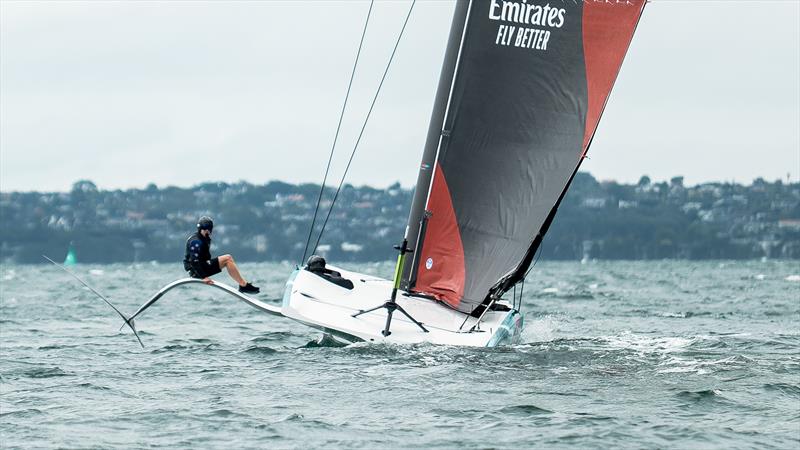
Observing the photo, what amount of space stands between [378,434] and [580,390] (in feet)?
8.53

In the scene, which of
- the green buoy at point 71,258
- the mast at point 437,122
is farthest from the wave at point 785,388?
the green buoy at point 71,258

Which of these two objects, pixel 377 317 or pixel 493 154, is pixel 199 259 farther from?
pixel 493 154

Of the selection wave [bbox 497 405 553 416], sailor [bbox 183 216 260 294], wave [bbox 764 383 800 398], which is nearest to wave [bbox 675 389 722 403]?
wave [bbox 764 383 800 398]

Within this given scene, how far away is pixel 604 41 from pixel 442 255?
3.20m

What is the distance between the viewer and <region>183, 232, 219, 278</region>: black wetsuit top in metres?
14.4

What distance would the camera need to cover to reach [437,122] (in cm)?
1503

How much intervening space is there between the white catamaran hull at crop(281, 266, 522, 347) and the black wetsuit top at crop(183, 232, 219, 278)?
971 mm

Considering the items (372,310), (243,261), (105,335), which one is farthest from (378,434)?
(243,261)

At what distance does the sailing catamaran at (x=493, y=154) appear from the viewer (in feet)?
48.4

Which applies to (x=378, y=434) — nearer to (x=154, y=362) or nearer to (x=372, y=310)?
→ (x=372, y=310)

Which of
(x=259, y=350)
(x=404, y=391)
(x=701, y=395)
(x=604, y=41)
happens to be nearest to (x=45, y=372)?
(x=259, y=350)

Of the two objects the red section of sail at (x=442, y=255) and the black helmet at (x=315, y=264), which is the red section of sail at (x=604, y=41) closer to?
the red section of sail at (x=442, y=255)

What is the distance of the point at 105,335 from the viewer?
19.9m

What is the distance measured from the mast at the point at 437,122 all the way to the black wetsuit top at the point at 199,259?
7.72 feet
